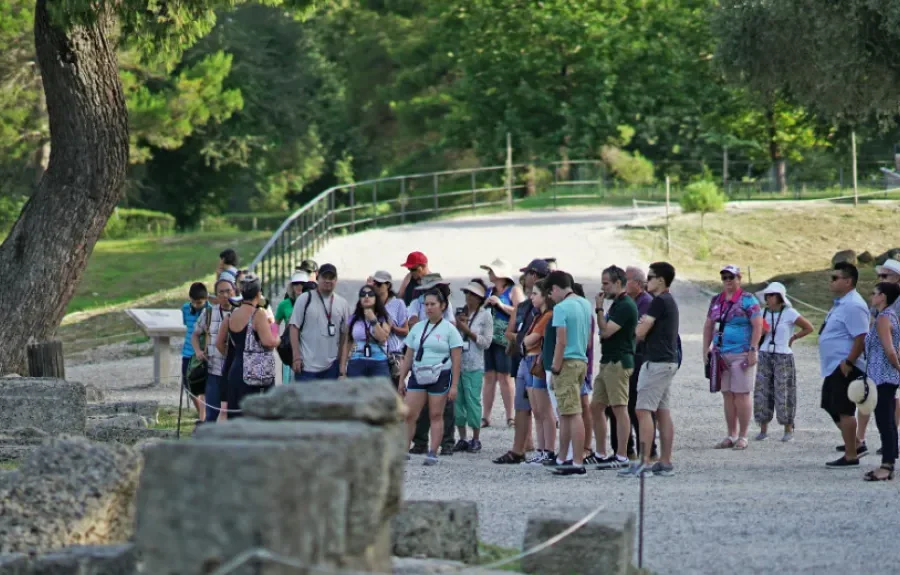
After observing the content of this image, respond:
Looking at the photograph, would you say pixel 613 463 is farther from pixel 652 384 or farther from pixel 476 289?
pixel 476 289

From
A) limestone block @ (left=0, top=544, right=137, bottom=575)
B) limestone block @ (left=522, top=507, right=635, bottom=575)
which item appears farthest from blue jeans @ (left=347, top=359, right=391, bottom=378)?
limestone block @ (left=0, top=544, right=137, bottom=575)

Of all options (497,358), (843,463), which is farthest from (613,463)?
(497,358)

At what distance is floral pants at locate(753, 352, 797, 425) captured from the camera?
14.1 meters

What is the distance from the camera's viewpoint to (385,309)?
44.6ft

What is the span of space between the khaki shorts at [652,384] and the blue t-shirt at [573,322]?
50 cm

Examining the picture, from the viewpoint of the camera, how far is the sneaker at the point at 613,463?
12.5 metres

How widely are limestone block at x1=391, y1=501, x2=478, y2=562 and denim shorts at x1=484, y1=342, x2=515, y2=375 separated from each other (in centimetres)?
646

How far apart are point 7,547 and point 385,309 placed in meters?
5.91

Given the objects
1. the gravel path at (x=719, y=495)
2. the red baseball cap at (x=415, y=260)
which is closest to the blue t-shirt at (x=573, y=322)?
the gravel path at (x=719, y=495)

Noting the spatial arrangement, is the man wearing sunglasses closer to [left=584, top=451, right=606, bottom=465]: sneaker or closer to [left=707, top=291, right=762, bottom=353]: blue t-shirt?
[left=707, top=291, right=762, bottom=353]: blue t-shirt

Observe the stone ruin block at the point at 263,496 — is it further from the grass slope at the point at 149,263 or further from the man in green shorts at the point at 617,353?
the grass slope at the point at 149,263

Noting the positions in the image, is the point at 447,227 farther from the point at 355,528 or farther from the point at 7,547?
the point at 355,528

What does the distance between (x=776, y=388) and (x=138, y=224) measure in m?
38.5

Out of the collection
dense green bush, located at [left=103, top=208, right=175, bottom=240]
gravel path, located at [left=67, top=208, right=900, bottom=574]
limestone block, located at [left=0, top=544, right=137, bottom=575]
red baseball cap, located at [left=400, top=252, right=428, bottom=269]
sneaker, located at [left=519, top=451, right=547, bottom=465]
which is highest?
dense green bush, located at [left=103, top=208, right=175, bottom=240]
